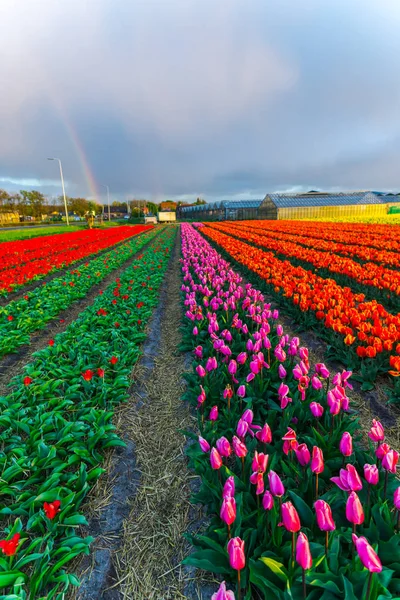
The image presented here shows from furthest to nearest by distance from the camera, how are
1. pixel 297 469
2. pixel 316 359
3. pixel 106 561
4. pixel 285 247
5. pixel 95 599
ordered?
pixel 285 247 → pixel 316 359 → pixel 297 469 → pixel 106 561 → pixel 95 599

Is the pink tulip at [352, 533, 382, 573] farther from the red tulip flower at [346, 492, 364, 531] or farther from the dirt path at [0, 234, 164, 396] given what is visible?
the dirt path at [0, 234, 164, 396]

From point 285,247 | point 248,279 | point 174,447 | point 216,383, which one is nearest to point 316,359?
point 216,383

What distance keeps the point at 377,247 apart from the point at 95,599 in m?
15.8

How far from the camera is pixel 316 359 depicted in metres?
4.99

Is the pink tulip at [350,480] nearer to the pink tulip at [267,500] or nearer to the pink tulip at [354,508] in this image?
the pink tulip at [354,508]

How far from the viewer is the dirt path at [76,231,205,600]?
6.84 feet

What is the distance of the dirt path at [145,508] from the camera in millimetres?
2086

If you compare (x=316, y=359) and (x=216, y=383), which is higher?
(x=216, y=383)

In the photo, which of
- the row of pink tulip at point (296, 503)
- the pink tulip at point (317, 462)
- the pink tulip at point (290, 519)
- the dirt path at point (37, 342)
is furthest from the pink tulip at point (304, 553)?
the dirt path at point (37, 342)

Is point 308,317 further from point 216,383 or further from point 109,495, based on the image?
point 109,495

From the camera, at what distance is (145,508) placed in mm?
2652

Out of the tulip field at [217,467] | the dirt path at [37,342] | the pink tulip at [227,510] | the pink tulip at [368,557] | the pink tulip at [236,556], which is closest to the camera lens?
the pink tulip at [368,557]

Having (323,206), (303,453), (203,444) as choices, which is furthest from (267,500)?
(323,206)

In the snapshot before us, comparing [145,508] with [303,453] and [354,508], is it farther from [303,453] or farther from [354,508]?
[354,508]
